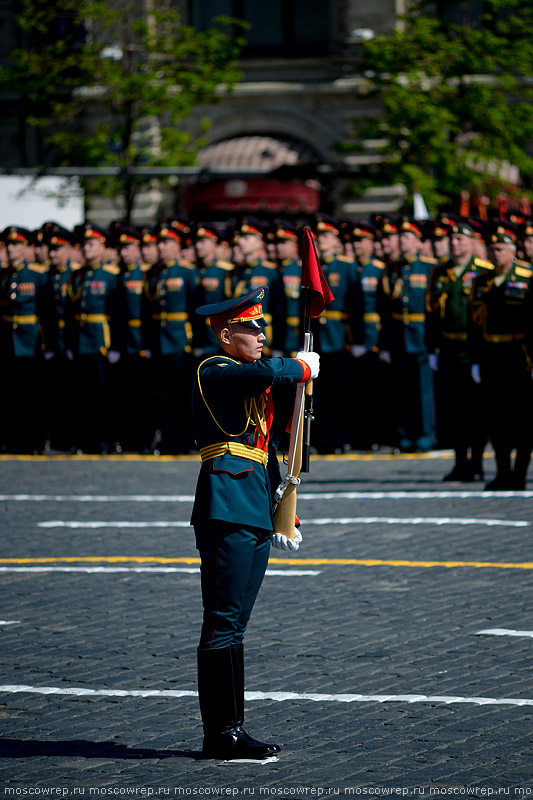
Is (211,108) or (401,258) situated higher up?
(211,108)

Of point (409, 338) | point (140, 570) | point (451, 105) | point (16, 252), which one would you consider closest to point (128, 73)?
point (451, 105)

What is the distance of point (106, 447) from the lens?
16484mm

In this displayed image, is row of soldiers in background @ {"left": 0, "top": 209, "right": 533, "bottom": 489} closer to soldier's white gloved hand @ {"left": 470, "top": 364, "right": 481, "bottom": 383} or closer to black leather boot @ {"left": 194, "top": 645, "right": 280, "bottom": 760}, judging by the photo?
soldier's white gloved hand @ {"left": 470, "top": 364, "right": 481, "bottom": 383}

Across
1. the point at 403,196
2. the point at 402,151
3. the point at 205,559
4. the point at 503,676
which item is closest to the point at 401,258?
the point at 503,676

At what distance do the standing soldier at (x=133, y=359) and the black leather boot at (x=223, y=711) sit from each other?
1043cm

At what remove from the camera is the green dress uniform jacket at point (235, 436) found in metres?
5.96

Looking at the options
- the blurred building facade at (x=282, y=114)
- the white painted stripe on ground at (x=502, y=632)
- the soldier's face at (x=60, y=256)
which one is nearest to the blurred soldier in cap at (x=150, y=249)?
the soldier's face at (x=60, y=256)

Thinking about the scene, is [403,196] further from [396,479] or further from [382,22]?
[396,479]

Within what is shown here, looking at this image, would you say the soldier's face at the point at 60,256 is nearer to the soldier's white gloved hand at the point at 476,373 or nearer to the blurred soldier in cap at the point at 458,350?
the blurred soldier in cap at the point at 458,350

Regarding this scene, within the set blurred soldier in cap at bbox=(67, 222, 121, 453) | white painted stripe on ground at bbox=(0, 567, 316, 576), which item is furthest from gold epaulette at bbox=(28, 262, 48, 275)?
white painted stripe on ground at bbox=(0, 567, 316, 576)

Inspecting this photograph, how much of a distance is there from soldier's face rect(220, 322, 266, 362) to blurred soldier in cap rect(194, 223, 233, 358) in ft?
31.6

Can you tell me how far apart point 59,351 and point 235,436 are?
10727mm

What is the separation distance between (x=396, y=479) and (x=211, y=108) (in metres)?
21.2

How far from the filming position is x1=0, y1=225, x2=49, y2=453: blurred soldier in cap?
54.3ft
